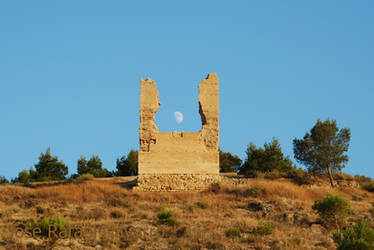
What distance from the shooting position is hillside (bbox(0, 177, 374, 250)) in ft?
57.4

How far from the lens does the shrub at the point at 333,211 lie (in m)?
20.6

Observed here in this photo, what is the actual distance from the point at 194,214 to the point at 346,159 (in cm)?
1247

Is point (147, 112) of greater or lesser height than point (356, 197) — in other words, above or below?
above

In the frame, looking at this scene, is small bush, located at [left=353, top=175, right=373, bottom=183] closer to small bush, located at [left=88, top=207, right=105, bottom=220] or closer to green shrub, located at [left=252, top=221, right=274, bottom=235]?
green shrub, located at [left=252, top=221, right=274, bottom=235]

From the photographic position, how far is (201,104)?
1074 inches

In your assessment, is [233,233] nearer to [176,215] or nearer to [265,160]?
[176,215]

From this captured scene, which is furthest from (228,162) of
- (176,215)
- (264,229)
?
(264,229)

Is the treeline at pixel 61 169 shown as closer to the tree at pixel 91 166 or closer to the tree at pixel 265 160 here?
the tree at pixel 91 166

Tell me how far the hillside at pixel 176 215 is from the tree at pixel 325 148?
1.96 m

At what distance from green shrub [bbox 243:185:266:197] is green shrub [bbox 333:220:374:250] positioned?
874cm

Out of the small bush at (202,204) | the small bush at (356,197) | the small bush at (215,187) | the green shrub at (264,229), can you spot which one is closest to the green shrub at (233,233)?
the green shrub at (264,229)

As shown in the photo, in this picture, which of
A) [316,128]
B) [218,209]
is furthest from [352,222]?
[316,128]

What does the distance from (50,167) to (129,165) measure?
5409 mm

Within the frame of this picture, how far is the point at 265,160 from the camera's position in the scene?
35.3 meters
